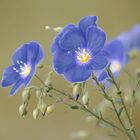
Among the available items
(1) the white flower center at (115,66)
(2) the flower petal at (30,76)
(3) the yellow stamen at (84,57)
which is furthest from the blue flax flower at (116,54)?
(2) the flower petal at (30,76)

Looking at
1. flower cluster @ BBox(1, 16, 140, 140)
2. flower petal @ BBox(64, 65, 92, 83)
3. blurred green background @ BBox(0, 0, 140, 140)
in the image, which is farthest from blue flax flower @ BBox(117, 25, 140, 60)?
blurred green background @ BBox(0, 0, 140, 140)

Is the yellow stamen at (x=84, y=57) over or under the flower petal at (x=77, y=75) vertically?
over

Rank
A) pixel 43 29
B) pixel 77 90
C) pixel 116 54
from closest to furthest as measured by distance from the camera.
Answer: pixel 77 90, pixel 116 54, pixel 43 29

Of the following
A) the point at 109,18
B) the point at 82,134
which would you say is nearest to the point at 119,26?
the point at 109,18

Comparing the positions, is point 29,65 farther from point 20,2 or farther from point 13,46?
point 20,2

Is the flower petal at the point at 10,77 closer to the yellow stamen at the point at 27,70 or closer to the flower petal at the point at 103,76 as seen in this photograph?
the yellow stamen at the point at 27,70

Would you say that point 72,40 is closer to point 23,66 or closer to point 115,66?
point 23,66

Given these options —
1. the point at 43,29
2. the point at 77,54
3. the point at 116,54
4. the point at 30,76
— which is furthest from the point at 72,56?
the point at 43,29
